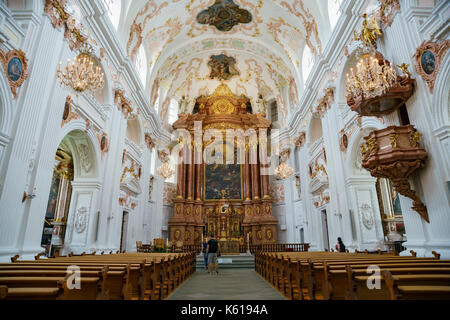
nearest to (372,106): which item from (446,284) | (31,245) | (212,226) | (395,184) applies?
(395,184)

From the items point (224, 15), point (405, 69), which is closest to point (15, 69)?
point (405, 69)

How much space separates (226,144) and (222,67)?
5440 millimetres

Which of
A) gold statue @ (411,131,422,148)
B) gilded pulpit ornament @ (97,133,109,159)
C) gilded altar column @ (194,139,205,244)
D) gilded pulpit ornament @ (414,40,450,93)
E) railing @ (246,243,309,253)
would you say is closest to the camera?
gilded pulpit ornament @ (414,40,450,93)

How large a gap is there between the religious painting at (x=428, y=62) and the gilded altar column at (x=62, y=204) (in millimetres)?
12191

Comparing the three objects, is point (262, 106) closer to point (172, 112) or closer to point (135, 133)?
point (172, 112)

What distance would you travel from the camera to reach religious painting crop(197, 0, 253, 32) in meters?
14.3

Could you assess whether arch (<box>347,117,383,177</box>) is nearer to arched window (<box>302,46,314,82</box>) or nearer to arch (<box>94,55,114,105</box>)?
arched window (<box>302,46,314,82</box>)

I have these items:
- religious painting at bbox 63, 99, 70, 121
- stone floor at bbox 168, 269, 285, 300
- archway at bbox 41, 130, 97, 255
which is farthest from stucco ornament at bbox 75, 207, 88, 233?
stone floor at bbox 168, 269, 285, 300

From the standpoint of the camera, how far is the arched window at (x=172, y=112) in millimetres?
19989

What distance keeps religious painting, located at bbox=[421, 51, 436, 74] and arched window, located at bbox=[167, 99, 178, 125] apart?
1626 centimetres

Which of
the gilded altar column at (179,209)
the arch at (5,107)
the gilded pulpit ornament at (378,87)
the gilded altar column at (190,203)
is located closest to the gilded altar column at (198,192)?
the gilded altar column at (190,203)

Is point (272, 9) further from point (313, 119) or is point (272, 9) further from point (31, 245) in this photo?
point (31, 245)

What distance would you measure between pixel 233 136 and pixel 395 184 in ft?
47.2

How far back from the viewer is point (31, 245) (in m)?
6.15
